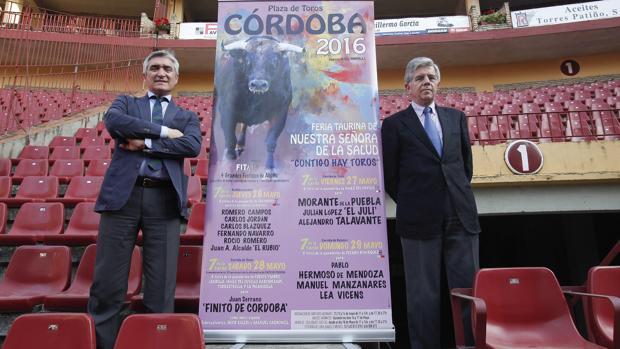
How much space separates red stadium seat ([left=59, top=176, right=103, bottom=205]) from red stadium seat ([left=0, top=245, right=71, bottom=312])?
4.16ft

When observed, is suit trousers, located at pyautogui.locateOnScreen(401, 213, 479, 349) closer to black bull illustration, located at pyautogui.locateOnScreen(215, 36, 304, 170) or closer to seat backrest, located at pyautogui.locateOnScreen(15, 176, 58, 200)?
black bull illustration, located at pyautogui.locateOnScreen(215, 36, 304, 170)

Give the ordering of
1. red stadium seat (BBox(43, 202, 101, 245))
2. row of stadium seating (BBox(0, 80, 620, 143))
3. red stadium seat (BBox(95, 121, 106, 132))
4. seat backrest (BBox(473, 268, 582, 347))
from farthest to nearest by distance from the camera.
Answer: red stadium seat (BBox(95, 121, 106, 132)) < row of stadium seating (BBox(0, 80, 620, 143)) < red stadium seat (BBox(43, 202, 101, 245)) < seat backrest (BBox(473, 268, 582, 347))

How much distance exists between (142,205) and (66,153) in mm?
4336

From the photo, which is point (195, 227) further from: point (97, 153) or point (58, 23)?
point (58, 23)

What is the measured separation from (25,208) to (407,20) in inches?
476

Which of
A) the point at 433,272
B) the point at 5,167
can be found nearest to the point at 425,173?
the point at 433,272

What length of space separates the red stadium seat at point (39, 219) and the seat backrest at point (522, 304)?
332cm

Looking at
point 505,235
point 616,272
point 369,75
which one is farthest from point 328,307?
point 505,235

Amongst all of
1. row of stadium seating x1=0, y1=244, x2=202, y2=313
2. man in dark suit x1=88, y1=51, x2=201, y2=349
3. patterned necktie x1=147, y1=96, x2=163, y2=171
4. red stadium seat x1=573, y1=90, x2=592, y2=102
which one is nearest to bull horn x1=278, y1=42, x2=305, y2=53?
man in dark suit x1=88, y1=51, x2=201, y2=349

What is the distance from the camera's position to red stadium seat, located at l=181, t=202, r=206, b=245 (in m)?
3.13

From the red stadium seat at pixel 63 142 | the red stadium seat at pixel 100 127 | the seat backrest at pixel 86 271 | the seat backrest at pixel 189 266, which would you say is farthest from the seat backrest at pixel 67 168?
the seat backrest at pixel 189 266

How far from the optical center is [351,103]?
2387mm

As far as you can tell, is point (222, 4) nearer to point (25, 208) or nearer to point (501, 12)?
point (25, 208)

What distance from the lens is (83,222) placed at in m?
A: 3.39
